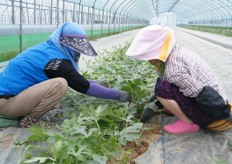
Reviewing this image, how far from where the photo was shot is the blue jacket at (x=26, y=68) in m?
2.69

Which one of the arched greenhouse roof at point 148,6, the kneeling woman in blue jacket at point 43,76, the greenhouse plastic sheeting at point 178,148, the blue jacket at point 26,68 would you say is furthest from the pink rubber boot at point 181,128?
the arched greenhouse roof at point 148,6

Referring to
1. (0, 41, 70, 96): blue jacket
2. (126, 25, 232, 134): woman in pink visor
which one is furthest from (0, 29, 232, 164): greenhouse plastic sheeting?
(0, 41, 70, 96): blue jacket

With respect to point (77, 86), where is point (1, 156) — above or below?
below

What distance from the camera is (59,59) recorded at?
2691 millimetres

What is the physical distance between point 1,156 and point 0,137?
401 millimetres

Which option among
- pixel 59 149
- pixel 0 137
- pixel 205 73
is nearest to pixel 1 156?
pixel 0 137

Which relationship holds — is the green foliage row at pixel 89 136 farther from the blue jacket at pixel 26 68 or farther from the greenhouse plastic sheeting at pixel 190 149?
the blue jacket at pixel 26 68

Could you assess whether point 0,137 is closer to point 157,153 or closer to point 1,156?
point 1,156

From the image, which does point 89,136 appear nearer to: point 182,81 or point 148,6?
point 182,81

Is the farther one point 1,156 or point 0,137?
point 0,137

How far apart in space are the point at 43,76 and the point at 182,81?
1.26 metres

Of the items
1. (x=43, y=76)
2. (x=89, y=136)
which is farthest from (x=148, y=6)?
(x=89, y=136)

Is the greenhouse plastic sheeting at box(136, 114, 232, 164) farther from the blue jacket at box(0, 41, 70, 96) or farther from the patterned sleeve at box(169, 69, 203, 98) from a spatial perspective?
the blue jacket at box(0, 41, 70, 96)

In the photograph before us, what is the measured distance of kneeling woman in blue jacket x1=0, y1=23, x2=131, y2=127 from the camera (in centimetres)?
269
